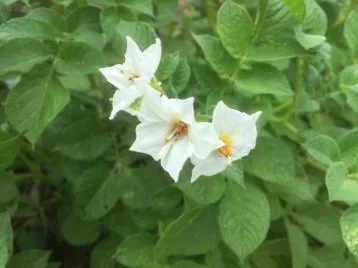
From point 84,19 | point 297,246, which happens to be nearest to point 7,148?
point 84,19

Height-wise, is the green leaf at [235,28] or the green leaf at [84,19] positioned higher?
the green leaf at [235,28]

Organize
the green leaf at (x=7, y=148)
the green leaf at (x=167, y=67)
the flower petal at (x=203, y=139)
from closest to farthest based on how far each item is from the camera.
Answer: the flower petal at (x=203, y=139)
the green leaf at (x=167, y=67)
the green leaf at (x=7, y=148)

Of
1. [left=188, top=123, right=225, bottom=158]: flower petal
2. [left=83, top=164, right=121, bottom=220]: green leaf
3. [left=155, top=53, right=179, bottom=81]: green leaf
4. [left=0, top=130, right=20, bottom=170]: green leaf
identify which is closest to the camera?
[left=188, top=123, right=225, bottom=158]: flower petal

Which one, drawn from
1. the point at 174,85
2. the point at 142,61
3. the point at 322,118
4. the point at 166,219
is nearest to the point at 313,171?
the point at 322,118

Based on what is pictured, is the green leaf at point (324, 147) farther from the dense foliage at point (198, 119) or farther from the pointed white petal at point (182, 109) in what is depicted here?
the pointed white petal at point (182, 109)

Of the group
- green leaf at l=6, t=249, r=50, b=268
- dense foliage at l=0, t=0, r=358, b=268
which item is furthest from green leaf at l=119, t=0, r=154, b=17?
green leaf at l=6, t=249, r=50, b=268

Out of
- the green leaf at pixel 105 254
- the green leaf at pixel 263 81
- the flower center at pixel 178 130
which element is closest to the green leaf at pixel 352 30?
the green leaf at pixel 263 81

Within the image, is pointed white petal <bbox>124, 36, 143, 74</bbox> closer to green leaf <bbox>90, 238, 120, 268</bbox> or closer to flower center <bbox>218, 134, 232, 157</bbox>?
flower center <bbox>218, 134, 232, 157</bbox>
